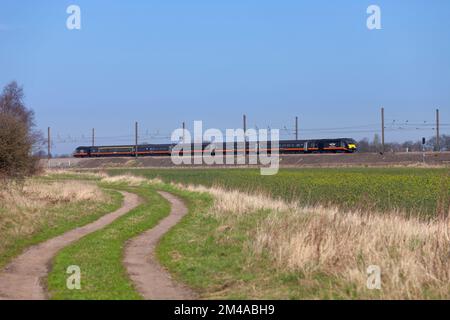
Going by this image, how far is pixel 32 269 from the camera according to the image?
39.2ft

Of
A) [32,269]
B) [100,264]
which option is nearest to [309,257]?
[100,264]

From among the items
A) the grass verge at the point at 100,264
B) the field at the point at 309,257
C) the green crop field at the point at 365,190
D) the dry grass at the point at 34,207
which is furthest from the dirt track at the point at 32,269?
the green crop field at the point at 365,190

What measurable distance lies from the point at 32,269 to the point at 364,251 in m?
6.48

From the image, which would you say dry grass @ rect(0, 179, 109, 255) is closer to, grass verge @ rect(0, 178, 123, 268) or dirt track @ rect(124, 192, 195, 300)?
grass verge @ rect(0, 178, 123, 268)

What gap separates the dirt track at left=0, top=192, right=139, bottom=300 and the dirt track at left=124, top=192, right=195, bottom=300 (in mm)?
1587

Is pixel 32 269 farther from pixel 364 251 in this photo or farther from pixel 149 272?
pixel 364 251

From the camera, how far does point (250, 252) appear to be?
42.0ft

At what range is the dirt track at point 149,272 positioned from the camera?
971cm

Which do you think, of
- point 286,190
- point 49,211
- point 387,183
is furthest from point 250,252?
point 387,183

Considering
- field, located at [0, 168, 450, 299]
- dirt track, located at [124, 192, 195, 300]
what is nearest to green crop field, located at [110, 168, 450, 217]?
field, located at [0, 168, 450, 299]

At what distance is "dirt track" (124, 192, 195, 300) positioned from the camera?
9711 millimetres

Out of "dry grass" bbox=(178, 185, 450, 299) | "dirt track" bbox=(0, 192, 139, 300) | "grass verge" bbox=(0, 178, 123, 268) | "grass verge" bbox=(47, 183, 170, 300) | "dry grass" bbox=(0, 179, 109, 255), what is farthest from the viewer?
"dry grass" bbox=(0, 179, 109, 255)

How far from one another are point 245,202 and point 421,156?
55.0 metres
